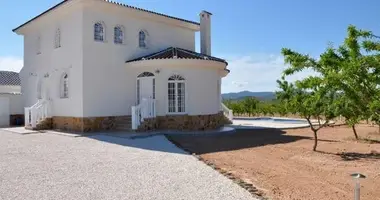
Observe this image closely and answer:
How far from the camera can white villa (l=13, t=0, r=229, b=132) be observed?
19172 mm

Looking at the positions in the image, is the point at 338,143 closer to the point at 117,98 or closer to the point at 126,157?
the point at 126,157

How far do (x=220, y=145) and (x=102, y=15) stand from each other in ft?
34.2

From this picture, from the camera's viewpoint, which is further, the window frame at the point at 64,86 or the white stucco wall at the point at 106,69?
the window frame at the point at 64,86

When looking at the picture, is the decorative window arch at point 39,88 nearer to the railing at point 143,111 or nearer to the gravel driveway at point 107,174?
the railing at point 143,111

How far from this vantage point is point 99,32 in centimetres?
1978

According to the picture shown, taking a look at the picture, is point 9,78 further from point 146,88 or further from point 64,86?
point 146,88

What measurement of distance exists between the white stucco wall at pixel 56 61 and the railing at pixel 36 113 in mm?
485

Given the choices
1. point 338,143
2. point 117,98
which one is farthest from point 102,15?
point 338,143

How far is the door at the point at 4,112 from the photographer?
2573 cm

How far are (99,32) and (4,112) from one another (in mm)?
11535

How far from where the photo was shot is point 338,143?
1581 cm

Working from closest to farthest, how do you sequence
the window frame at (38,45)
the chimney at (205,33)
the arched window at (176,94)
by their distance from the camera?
the arched window at (176,94)
the window frame at (38,45)
the chimney at (205,33)

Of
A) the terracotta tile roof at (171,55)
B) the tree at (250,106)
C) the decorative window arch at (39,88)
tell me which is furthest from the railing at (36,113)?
the tree at (250,106)

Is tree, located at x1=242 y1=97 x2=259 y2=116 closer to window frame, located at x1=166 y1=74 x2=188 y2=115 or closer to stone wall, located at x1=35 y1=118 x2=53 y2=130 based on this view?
window frame, located at x1=166 y1=74 x2=188 y2=115
